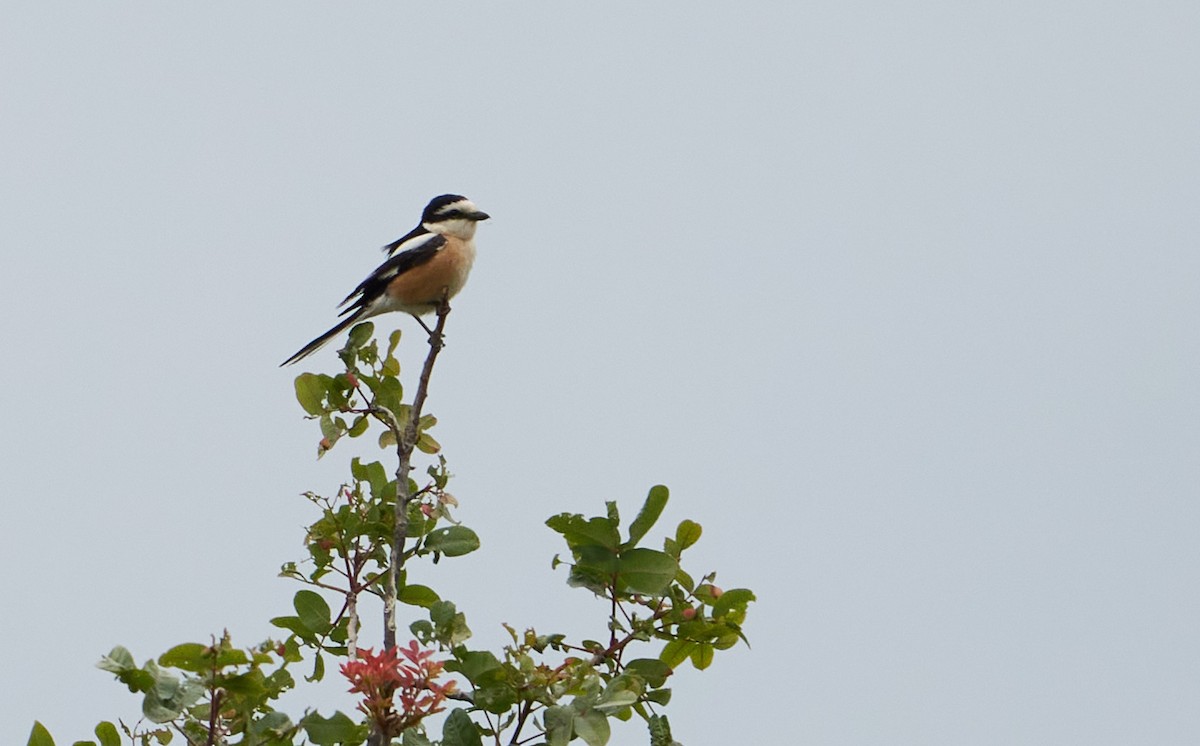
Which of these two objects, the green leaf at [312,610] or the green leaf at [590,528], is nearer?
the green leaf at [590,528]

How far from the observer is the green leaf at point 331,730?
3.35 m

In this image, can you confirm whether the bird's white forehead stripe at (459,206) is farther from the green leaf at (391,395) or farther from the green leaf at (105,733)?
the green leaf at (105,733)

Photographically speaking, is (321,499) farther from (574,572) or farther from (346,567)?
(574,572)

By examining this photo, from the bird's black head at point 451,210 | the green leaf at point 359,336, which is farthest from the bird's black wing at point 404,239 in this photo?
the green leaf at point 359,336

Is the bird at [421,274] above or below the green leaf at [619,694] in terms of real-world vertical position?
above

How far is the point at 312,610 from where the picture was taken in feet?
12.8

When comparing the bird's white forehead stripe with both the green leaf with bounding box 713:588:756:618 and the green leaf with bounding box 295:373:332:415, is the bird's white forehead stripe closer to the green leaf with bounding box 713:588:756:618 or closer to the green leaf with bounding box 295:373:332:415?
the green leaf with bounding box 295:373:332:415

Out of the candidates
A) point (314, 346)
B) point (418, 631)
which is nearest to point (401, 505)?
point (418, 631)

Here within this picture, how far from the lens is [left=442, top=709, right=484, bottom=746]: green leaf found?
10.8 ft

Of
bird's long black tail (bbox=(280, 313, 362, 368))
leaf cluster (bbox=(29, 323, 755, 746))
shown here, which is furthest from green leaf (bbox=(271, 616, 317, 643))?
bird's long black tail (bbox=(280, 313, 362, 368))

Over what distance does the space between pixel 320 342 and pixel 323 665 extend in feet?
16.4

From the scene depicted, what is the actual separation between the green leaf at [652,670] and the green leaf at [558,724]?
0.50 meters

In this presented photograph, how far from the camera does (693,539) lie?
3.73 m

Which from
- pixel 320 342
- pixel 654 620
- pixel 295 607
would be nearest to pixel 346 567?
pixel 295 607
